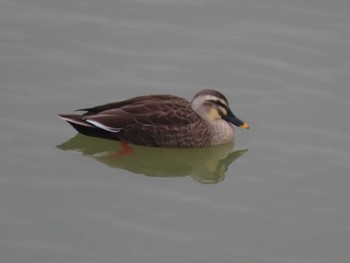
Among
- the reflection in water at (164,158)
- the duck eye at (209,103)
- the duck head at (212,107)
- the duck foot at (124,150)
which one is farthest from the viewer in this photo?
the duck eye at (209,103)

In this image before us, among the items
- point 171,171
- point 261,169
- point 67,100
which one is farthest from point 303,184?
point 67,100

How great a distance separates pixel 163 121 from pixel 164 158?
1.87 feet

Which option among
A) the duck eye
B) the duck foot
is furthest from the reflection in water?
the duck eye

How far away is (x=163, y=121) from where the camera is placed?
14.0m

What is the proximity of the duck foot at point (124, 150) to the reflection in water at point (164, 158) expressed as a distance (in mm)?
33

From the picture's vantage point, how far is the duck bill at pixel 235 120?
13875 millimetres

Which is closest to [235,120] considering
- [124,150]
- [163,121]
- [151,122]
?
[163,121]

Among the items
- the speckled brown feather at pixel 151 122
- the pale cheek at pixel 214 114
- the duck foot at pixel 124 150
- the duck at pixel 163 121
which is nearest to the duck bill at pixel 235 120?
the duck at pixel 163 121

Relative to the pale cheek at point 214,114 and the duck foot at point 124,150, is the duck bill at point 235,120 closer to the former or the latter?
the pale cheek at point 214,114

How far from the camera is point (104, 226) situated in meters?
11.1

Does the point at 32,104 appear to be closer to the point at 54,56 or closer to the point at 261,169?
the point at 54,56

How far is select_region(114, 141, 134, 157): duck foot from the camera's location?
13602mm

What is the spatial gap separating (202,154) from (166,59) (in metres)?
2.06

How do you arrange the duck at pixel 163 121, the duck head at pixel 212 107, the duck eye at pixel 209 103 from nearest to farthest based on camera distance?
the duck at pixel 163 121
the duck head at pixel 212 107
the duck eye at pixel 209 103
